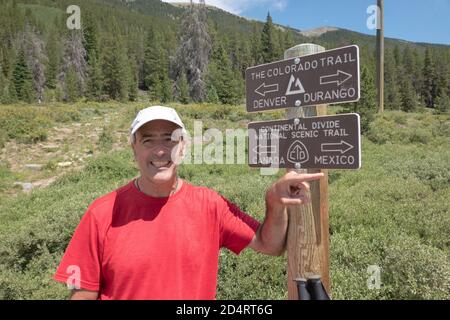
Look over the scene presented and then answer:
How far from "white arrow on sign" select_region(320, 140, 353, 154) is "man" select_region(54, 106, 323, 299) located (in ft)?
0.90

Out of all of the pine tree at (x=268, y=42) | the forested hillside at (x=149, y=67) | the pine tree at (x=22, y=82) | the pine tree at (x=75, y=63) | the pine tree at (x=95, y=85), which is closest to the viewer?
the forested hillside at (x=149, y=67)

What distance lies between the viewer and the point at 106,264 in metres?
1.94

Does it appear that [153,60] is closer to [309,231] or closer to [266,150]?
[266,150]

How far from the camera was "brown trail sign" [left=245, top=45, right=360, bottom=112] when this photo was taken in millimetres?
2244

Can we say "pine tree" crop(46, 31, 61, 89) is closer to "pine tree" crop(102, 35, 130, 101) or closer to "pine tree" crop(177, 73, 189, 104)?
"pine tree" crop(102, 35, 130, 101)


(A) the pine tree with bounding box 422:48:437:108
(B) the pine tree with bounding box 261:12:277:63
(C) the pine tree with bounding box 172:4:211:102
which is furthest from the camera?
(A) the pine tree with bounding box 422:48:437:108

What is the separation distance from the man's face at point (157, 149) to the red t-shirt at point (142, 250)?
0.46ft

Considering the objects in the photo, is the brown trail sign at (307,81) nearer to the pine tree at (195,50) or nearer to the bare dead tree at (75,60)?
the pine tree at (195,50)

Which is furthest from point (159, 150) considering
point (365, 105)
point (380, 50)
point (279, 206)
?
point (380, 50)

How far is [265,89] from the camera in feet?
8.71

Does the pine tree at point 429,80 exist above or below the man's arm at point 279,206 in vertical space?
above

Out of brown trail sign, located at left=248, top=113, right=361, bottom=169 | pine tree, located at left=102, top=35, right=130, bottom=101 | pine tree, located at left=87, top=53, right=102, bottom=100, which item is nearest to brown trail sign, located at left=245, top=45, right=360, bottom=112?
brown trail sign, located at left=248, top=113, right=361, bottom=169

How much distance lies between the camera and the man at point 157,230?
1916mm

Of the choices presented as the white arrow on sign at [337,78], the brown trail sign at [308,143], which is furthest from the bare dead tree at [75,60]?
the white arrow on sign at [337,78]
